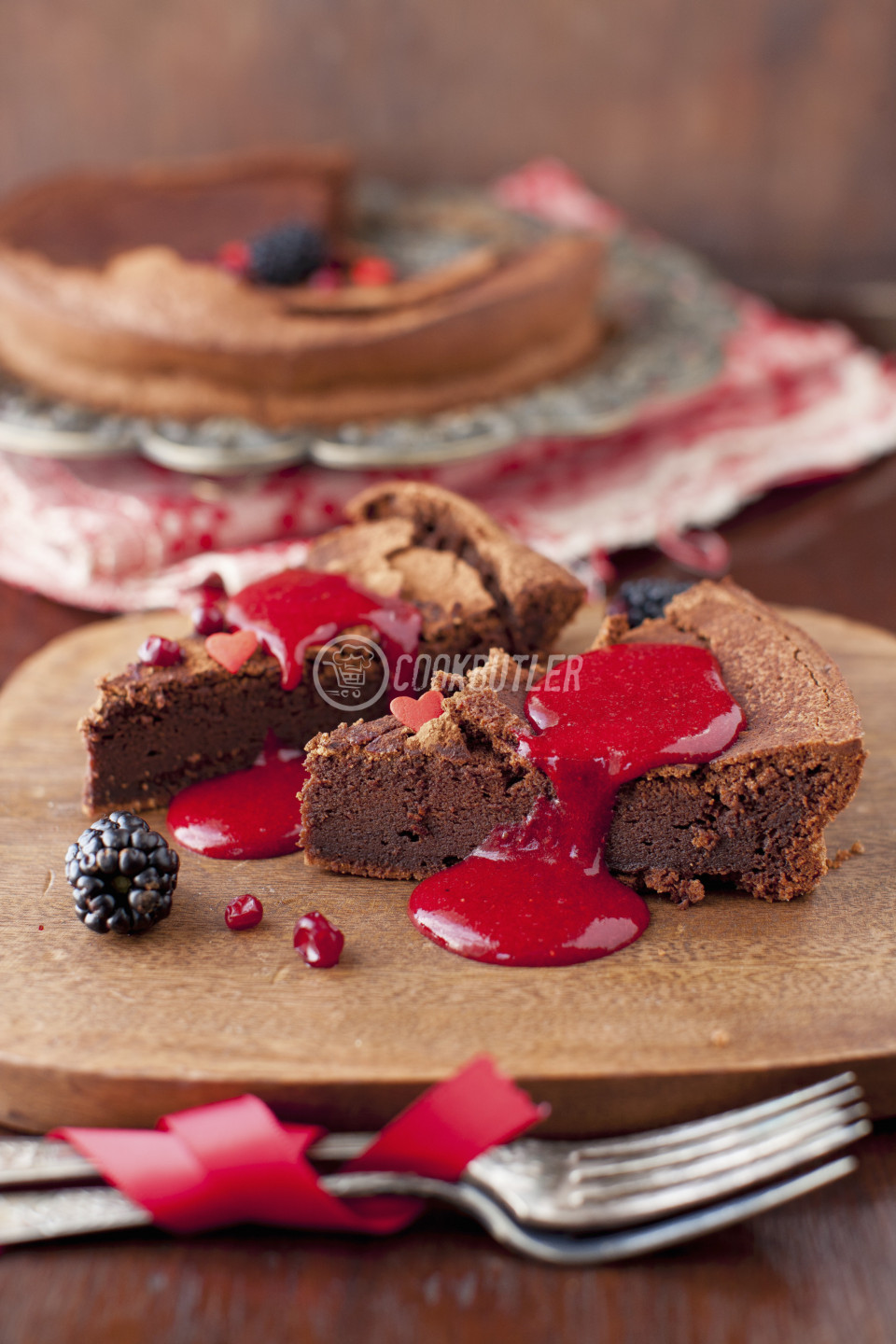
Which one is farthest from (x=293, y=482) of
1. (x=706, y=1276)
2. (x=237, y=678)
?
(x=706, y=1276)

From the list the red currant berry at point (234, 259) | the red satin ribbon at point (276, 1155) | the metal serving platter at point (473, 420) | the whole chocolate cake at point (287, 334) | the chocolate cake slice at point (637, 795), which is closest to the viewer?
the red satin ribbon at point (276, 1155)

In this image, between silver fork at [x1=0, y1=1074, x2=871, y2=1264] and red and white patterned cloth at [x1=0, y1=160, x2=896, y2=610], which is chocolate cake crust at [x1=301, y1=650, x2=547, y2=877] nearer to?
silver fork at [x1=0, y1=1074, x2=871, y2=1264]

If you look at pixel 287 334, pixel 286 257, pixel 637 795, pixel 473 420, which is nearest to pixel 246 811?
pixel 637 795

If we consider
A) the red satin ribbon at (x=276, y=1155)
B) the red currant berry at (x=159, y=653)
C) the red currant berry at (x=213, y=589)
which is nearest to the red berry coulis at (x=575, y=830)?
the red satin ribbon at (x=276, y=1155)

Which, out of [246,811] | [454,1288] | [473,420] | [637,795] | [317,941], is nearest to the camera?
[454,1288]

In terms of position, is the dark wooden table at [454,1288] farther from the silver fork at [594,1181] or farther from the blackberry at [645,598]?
the blackberry at [645,598]

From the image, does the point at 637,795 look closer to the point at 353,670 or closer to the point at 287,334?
the point at 353,670
